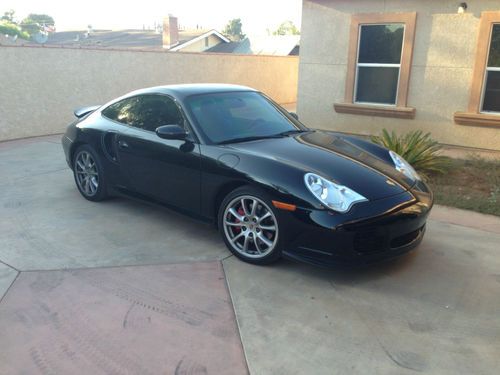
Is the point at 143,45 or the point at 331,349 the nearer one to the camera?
the point at 331,349

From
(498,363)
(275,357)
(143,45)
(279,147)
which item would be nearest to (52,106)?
(279,147)

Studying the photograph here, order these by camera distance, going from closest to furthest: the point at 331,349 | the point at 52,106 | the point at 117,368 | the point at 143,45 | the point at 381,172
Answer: the point at 117,368 → the point at 331,349 → the point at 381,172 → the point at 52,106 → the point at 143,45

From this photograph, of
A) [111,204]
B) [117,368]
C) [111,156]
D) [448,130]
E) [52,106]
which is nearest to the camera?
[117,368]

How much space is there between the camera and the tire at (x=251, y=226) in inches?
143

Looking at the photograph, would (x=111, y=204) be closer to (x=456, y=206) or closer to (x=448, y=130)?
(x=456, y=206)

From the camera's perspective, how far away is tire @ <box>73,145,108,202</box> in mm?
5250

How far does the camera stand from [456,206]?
5.47 m

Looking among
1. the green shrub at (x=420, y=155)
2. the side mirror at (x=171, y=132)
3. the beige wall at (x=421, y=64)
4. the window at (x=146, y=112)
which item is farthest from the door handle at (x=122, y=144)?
the beige wall at (x=421, y=64)

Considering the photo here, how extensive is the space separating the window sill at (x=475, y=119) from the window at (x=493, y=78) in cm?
23

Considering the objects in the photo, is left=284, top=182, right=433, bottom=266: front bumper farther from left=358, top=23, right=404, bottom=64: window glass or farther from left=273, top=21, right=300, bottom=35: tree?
left=273, top=21, right=300, bottom=35: tree

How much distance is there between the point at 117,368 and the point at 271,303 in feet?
3.75

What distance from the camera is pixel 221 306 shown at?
3.24 m

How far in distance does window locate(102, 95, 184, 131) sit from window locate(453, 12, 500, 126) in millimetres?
6168

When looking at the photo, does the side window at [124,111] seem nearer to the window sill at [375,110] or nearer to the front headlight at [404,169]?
the front headlight at [404,169]
